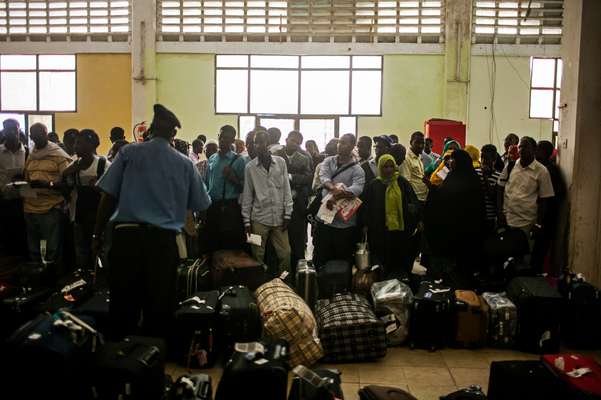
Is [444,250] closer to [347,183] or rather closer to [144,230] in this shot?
[347,183]

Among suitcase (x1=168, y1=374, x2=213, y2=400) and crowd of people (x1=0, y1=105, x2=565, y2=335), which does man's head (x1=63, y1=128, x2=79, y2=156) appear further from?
suitcase (x1=168, y1=374, x2=213, y2=400)

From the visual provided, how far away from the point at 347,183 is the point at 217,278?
186cm

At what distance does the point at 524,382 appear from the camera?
12.7 ft

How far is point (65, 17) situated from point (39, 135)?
13410 mm

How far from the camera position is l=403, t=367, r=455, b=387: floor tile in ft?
15.5

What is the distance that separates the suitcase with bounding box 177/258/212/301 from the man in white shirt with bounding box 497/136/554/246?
346 cm

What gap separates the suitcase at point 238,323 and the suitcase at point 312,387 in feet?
4.38

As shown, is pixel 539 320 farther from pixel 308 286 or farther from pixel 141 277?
pixel 141 277

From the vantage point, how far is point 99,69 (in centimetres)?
1855

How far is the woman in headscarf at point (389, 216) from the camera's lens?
6582 millimetres

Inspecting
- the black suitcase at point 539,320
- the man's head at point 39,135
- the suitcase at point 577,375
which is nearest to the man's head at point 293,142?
the man's head at point 39,135

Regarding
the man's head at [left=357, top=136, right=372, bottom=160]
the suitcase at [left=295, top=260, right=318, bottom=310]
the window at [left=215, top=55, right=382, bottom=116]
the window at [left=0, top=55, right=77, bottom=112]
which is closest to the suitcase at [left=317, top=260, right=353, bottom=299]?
the suitcase at [left=295, top=260, right=318, bottom=310]

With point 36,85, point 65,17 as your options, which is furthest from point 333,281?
point 36,85

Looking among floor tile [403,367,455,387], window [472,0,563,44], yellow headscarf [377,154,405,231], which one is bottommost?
floor tile [403,367,455,387]
